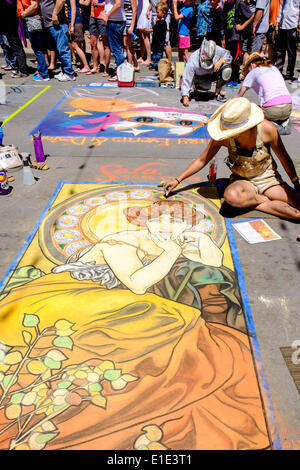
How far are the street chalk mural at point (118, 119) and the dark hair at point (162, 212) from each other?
2.16 meters

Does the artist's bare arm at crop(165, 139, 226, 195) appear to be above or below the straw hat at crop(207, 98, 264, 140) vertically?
below

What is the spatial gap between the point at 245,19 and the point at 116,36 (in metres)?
2.76

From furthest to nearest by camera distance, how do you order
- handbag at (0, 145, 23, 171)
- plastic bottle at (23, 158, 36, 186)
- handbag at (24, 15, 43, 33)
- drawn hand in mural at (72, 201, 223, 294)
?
1. handbag at (24, 15, 43, 33)
2. handbag at (0, 145, 23, 171)
3. plastic bottle at (23, 158, 36, 186)
4. drawn hand in mural at (72, 201, 223, 294)

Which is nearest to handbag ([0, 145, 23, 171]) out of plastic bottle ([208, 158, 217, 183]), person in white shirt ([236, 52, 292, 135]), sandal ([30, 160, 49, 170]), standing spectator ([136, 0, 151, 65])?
sandal ([30, 160, 49, 170])

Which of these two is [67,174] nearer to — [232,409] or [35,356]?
[35,356]

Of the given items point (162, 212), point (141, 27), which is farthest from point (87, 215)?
point (141, 27)

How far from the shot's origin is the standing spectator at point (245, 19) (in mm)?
7734

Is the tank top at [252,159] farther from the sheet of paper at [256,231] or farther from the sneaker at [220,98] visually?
the sneaker at [220,98]

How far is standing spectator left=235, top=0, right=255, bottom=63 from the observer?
773 cm

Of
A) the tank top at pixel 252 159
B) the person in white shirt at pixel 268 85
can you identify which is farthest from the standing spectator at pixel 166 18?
the tank top at pixel 252 159

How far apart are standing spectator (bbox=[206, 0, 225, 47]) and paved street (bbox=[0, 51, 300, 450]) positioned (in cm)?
171

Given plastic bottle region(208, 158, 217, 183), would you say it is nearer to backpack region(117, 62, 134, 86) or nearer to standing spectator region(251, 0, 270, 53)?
backpack region(117, 62, 134, 86)

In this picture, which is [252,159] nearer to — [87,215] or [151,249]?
[151,249]
